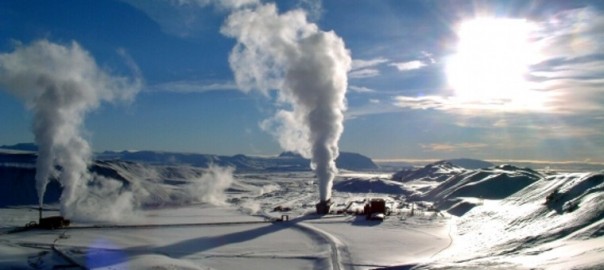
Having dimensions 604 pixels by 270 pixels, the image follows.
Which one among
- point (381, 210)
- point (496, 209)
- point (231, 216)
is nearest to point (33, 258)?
point (231, 216)

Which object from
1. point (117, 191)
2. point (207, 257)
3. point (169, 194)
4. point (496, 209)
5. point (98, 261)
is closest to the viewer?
point (98, 261)

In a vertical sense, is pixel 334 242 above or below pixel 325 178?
below

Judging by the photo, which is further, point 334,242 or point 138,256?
point 334,242

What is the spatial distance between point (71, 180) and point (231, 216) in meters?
20.0

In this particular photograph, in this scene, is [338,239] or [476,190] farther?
[476,190]

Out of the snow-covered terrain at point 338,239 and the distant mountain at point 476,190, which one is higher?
the distant mountain at point 476,190

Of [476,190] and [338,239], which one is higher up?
[476,190]

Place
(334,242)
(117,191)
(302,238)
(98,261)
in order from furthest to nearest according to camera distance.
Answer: (117,191) → (302,238) → (334,242) → (98,261)

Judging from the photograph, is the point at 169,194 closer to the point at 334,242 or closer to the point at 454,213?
the point at 454,213

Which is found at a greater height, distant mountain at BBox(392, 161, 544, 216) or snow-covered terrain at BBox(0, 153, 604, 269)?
distant mountain at BBox(392, 161, 544, 216)

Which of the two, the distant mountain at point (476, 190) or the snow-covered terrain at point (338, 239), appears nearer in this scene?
the snow-covered terrain at point (338, 239)

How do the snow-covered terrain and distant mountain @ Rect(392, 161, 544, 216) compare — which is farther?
distant mountain @ Rect(392, 161, 544, 216)

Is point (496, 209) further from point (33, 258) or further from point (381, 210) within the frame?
point (33, 258)

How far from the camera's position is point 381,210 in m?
64.8
